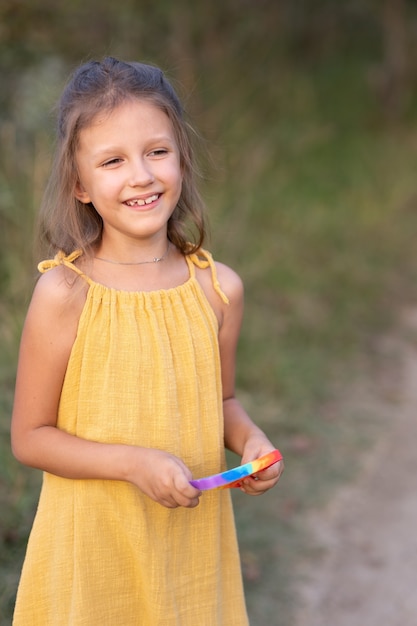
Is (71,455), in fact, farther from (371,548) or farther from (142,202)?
(371,548)

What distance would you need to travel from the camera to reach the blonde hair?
1754mm

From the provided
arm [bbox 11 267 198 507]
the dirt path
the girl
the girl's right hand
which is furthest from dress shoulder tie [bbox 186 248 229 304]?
the dirt path

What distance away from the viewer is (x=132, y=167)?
5.60ft

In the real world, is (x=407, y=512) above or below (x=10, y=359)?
below

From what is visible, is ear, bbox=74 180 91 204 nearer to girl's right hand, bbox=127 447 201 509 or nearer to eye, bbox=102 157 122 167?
eye, bbox=102 157 122 167

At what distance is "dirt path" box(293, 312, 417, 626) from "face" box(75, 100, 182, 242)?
1.64 metres

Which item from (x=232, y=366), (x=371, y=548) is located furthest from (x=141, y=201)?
(x=371, y=548)

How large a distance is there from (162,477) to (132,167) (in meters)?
0.58

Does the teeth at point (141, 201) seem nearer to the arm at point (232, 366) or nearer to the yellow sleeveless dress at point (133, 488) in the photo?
the yellow sleeveless dress at point (133, 488)

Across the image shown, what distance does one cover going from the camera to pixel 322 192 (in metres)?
7.05

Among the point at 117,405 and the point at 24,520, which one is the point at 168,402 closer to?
the point at 117,405

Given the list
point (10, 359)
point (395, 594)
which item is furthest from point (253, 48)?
point (395, 594)

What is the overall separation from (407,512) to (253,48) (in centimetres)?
624

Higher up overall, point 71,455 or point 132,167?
point 132,167
